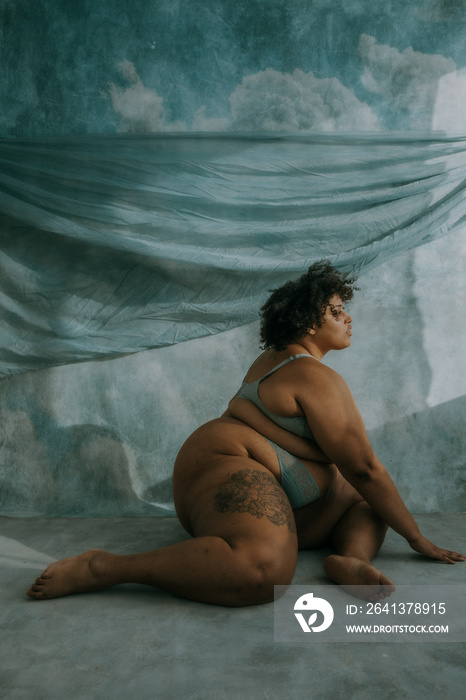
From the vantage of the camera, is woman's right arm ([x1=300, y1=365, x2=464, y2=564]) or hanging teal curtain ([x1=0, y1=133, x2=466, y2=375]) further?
hanging teal curtain ([x1=0, y1=133, x2=466, y2=375])

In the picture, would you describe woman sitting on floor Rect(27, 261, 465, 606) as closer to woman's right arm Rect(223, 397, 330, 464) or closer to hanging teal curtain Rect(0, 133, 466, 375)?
woman's right arm Rect(223, 397, 330, 464)

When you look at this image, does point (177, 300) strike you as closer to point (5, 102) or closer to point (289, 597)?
point (5, 102)

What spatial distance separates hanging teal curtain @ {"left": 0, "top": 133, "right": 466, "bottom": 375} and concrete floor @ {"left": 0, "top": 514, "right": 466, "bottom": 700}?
4.76 ft

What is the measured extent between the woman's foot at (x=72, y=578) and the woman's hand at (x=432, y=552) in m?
1.03

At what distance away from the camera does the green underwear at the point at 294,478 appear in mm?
1962

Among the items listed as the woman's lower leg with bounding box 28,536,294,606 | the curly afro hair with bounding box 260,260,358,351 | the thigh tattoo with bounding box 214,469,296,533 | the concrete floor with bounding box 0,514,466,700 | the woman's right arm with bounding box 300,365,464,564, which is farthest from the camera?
the curly afro hair with bounding box 260,260,358,351

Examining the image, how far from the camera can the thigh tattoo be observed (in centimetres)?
169

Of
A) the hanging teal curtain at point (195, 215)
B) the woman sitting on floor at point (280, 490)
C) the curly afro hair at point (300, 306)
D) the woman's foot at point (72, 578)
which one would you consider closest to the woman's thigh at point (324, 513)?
the woman sitting on floor at point (280, 490)

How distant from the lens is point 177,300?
117 inches

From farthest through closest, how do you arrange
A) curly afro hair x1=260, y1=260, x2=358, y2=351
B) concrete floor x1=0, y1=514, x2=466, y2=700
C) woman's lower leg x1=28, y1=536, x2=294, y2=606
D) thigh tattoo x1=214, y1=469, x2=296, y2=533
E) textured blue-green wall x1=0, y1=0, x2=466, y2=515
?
textured blue-green wall x1=0, y1=0, x2=466, y2=515
curly afro hair x1=260, y1=260, x2=358, y2=351
thigh tattoo x1=214, y1=469, x2=296, y2=533
woman's lower leg x1=28, y1=536, x2=294, y2=606
concrete floor x1=0, y1=514, x2=466, y2=700

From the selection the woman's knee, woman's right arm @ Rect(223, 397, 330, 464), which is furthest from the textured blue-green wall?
the woman's knee

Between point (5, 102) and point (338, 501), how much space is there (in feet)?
8.89

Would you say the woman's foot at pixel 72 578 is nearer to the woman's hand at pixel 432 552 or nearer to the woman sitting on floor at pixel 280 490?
the woman sitting on floor at pixel 280 490

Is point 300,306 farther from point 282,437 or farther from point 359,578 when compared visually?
point 359,578
